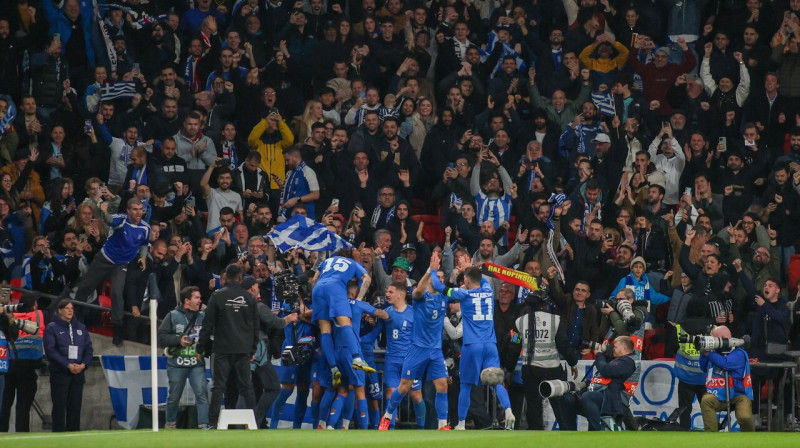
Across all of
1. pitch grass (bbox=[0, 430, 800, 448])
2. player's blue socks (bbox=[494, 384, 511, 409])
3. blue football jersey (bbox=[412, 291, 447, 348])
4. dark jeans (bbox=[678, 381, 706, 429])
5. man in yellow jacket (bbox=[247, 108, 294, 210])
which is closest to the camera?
pitch grass (bbox=[0, 430, 800, 448])

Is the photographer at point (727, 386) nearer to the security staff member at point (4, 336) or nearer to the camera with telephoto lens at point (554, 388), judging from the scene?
the camera with telephoto lens at point (554, 388)

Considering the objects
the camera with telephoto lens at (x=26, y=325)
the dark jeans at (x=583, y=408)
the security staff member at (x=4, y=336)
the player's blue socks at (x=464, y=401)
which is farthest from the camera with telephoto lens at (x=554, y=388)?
the security staff member at (x=4, y=336)

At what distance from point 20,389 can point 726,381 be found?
8582 mm

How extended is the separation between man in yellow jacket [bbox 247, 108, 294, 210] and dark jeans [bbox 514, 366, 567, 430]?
589 centimetres

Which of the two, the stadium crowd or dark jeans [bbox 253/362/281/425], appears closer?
dark jeans [bbox 253/362/281/425]

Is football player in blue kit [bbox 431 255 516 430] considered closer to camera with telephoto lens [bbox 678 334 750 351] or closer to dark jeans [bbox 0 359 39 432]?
camera with telephoto lens [bbox 678 334 750 351]

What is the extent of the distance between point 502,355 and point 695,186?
206 inches

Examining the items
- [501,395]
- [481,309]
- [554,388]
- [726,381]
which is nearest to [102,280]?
[481,309]

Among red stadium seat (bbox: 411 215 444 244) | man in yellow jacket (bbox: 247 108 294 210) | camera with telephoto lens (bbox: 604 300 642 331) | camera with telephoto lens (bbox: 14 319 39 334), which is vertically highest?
man in yellow jacket (bbox: 247 108 294 210)

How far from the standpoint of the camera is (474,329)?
1719 centimetres

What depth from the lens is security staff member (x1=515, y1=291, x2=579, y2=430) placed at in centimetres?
1817

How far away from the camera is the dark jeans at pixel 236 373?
53.8 feet

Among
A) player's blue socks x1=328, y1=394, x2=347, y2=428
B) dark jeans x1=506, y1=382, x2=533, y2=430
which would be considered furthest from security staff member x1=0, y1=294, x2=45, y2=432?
dark jeans x1=506, y1=382, x2=533, y2=430

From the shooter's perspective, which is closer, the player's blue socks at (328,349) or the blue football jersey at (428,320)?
the player's blue socks at (328,349)
